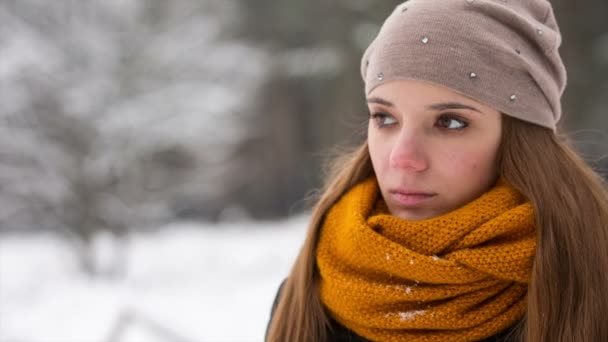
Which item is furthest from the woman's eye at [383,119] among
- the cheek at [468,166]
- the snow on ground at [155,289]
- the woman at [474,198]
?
the snow on ground at [155,289]

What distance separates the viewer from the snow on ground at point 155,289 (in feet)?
12.8

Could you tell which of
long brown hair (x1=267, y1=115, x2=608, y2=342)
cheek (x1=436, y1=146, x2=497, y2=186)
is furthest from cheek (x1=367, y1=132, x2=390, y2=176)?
long brown hair (x1=267, y1=115, x2=608, y2=342)

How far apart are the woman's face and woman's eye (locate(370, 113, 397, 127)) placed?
0.01 metres

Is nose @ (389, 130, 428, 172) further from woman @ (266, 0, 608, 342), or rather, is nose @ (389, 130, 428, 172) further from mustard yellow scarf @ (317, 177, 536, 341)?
mustard yellow scarf @ (317, 177, 536, 341)

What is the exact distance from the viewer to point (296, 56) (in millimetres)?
11031

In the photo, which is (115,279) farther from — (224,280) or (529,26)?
(529,26)

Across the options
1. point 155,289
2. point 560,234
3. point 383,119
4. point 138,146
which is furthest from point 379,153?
point 138,146

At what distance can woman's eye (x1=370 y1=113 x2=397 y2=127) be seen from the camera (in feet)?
3.95

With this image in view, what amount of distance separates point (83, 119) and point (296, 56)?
198 inches

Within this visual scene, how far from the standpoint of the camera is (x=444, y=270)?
42.5 inches

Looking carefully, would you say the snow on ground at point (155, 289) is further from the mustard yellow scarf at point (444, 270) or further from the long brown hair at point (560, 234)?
the long brown hair at point (560, 234)

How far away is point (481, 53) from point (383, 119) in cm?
24

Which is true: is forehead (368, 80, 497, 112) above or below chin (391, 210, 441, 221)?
above

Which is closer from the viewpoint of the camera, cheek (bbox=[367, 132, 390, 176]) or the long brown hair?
the long brown hair
